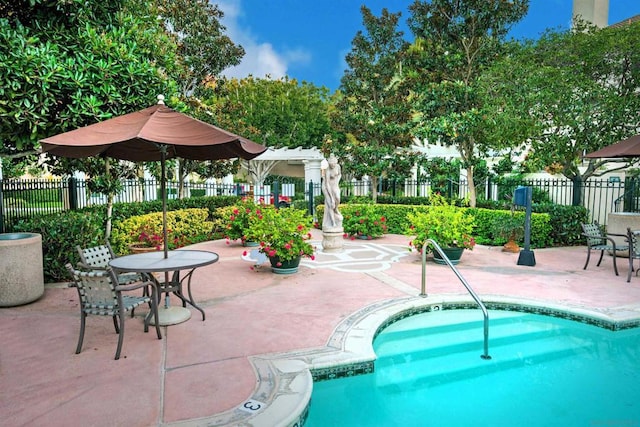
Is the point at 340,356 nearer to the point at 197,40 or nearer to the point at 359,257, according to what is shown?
the point at 359,257

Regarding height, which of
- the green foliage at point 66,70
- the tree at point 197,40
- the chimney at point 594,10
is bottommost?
the green foliage at point 66,70

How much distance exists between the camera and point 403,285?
7.04m

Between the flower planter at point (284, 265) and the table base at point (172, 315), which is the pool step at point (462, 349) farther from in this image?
the flower planter at point (284, 265)

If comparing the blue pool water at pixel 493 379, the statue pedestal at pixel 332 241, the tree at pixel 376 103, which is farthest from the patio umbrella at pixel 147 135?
the tree at pixel 376 103

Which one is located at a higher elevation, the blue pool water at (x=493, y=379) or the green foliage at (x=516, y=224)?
the green foliage at (x=516, y=224)

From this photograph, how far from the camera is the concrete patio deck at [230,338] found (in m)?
3.28

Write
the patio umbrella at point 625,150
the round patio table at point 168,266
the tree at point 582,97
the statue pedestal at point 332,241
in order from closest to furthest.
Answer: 1. the round patio table at point 168,266
2. the patio umbrella at point 625,150
3. the statue pedestal at point 332,241
4. the tree at point 582,97

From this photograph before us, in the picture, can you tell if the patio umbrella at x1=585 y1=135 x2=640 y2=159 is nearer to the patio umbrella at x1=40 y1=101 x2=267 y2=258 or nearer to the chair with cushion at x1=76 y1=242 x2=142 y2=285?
the patio umbrella at x1=40 y1=101 x2=267 y2=258

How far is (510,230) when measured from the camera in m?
10.3

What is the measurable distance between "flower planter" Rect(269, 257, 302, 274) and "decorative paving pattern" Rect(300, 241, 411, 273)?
695 millimetres

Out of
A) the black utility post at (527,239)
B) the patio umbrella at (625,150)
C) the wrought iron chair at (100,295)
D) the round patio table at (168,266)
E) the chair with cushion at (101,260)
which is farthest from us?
the black utility post at (527,239)

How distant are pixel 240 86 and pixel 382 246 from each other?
73.4 feet

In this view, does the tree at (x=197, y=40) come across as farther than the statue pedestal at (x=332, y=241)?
Yes

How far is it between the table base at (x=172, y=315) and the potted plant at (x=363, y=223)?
7412 mm
